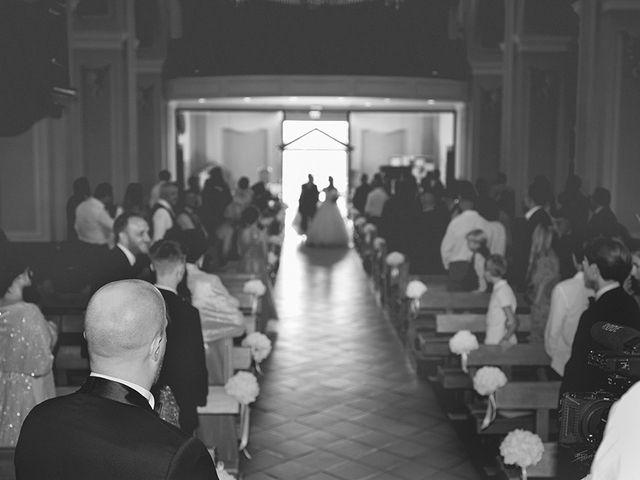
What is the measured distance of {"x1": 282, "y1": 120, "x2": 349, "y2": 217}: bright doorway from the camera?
982 inches

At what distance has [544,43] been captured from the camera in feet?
41.7

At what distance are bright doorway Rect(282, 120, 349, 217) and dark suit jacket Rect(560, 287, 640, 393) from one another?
20007 millimetres

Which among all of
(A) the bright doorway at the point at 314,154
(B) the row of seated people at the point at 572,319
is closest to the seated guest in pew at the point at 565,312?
(B) the row of seated people at the point at 572,319

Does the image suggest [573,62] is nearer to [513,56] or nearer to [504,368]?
[513,56]

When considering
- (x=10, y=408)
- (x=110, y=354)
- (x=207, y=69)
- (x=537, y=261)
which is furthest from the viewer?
(x=207, y=69)

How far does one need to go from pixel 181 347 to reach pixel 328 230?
13.8m

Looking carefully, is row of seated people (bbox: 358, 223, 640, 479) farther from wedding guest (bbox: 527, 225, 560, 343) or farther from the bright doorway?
the bright doorway

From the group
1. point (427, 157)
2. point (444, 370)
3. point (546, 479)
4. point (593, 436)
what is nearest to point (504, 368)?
point (444, 370)

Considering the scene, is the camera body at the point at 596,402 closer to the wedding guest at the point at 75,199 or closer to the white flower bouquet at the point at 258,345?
the white flower bouquet at the point at 258,345

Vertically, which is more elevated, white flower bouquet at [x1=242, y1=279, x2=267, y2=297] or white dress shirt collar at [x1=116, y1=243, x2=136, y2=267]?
white dress shirt collar at [x1=116, y1=243, x2=136, y2=267]

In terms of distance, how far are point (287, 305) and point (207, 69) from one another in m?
8.14

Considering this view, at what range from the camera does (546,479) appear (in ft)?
14.9

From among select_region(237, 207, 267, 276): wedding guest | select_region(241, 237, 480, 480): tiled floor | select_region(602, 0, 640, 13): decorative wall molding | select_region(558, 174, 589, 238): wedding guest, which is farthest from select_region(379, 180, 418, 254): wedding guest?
select_region(602, 0, 640, 13): decorative wall molding

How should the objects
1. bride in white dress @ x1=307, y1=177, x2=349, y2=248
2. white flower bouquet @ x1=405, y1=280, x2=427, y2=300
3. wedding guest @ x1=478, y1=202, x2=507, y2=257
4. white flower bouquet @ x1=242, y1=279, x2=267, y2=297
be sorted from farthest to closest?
bride in white dress @ x1=307, y1=177, x2=349, y2=248 < wedding guest @ x1=478, y1=202, x2=507, y2=257 < white flower bouquet @ x1=242, y1=279, x2=267, y2=297 < white flower bouquet @ x1=405, y1=280, x2=427, y2=300
